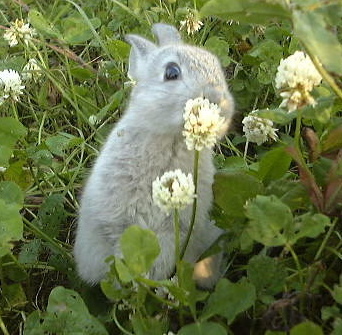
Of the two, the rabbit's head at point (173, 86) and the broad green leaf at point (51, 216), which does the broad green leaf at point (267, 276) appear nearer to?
the rabbit's head at point (173, 86)

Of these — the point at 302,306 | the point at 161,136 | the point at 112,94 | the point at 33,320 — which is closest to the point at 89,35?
the point at 112,94

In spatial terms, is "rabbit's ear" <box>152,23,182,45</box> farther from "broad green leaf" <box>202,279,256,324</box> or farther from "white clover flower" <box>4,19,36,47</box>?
"broad green leaf" <box>202,279,256,324</box>

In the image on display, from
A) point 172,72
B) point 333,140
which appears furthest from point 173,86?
point 333,140

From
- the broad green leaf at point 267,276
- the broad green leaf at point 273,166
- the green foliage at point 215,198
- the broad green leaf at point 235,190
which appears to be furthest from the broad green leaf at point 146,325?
the broad green leaf at point 273,166

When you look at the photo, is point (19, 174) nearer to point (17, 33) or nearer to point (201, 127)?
point (17, 33)

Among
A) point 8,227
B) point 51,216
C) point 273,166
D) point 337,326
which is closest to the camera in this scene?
point 337,326

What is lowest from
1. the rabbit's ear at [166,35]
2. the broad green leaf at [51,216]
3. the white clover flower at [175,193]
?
the broad green leaf at [51,216]

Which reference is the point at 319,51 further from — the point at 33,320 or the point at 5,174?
the point at 5,174
